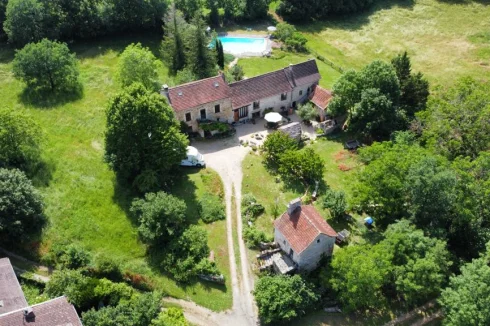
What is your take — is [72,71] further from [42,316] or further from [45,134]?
[42,316]

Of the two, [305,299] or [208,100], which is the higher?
[208,100]

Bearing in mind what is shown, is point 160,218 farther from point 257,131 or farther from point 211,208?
point 257,131

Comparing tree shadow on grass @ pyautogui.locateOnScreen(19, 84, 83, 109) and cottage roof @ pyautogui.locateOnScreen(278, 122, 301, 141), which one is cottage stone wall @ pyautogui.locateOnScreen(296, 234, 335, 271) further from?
tree shadow on grass @ pyautogui.locateOnScreen(19, 84, 83, 109)

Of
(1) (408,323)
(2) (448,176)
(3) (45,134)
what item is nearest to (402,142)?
(2) (448,176)

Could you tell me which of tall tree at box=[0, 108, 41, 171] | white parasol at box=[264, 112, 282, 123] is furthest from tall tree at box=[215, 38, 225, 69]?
tall tree at box=[0, 108, 41, 171]

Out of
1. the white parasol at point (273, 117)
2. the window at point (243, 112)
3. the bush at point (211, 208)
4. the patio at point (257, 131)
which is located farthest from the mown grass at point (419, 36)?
the bush at point (211, 208)
